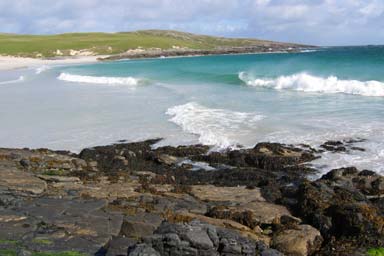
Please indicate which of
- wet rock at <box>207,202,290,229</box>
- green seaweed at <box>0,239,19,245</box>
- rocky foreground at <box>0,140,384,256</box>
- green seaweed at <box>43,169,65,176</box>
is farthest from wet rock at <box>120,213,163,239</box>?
green seaweed at <box>43,169,65,176</box>

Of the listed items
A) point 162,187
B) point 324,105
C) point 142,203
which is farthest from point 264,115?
point 142,203

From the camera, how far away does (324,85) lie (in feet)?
132

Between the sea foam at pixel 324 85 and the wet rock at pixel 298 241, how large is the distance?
25285 millimetres

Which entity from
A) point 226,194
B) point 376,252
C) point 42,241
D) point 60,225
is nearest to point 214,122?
point 226,194

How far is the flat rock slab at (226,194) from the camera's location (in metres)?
11.6

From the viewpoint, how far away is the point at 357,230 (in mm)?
9078

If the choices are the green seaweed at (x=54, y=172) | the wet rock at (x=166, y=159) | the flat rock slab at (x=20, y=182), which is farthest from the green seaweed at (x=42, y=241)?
the wet rock at (x=166, y=159)

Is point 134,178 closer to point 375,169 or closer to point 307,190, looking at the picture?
point 307,190

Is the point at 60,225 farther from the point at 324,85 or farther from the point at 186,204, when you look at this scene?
the point at 324,85

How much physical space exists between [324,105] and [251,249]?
69.1ft

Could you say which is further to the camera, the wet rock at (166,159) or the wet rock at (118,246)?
the wet rock at (166,159)

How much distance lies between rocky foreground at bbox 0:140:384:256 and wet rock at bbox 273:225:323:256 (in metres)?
0.02

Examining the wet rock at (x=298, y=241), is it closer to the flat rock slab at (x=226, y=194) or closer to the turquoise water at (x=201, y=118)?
the flat rock slab at (x=226, y=194)

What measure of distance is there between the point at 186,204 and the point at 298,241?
2919 millimetres
